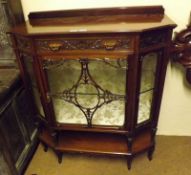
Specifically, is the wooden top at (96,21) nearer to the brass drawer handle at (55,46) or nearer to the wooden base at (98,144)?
the brass drawer handle at (55,46)

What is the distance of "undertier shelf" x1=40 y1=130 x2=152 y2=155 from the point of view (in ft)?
4.60

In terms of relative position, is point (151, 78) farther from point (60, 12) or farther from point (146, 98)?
point (60, 12)

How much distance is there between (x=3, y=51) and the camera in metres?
1.32

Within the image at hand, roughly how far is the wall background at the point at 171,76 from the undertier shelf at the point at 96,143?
0.26 m

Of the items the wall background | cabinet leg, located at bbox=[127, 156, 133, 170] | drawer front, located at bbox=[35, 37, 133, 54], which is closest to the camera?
drawer front, located at bbox=[35, 37, 133, 54]

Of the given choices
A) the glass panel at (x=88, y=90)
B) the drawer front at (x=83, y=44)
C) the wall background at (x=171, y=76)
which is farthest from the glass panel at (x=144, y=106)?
the drawer front at (x=83, y=44)

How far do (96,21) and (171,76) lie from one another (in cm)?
62

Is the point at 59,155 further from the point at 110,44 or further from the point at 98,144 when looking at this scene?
the point at 110,44

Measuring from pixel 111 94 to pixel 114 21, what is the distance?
0.38 metres

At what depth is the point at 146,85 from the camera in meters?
1.21

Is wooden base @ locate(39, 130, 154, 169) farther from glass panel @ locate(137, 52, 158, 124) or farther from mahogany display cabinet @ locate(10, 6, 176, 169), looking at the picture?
glass panel @ locate(137, 52, 158, 124)

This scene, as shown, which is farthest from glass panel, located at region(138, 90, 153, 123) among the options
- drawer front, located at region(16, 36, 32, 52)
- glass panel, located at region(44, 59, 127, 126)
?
drawer front, located at region(16, 36, 32, 52)

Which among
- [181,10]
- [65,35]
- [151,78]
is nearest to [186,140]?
[151,78]

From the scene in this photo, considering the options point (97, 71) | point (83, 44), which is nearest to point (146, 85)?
point (97, 71)
